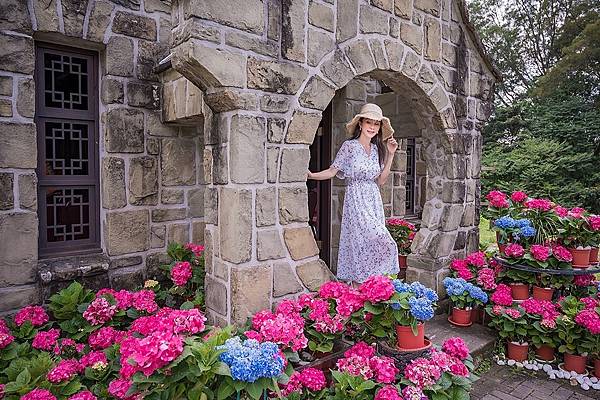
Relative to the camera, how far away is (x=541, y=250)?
138 inches

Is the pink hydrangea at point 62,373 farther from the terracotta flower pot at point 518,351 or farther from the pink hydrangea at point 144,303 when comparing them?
the terracotta flower pot at point 518,351

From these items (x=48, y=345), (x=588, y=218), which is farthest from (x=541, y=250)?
(x=48, y=345)

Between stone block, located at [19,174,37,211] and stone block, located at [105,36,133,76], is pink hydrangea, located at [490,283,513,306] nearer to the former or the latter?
stone block, located at [105,36,133,76]

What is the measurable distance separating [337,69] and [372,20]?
573mm

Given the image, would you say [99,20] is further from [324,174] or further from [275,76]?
[324,174]

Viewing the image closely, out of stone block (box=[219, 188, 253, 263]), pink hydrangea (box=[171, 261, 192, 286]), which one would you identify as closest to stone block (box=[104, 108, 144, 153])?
pink hydrangea (box=[171, 261, 192, 286])

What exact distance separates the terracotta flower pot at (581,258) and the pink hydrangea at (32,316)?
13.5 ft

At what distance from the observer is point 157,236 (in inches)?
142

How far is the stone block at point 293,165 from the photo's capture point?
2727 mm

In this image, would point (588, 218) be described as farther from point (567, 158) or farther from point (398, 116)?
point (567, 158)

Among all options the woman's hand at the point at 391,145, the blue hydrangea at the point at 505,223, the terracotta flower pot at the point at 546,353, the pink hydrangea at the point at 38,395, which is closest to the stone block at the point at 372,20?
the woman's hand at the point at 391,145

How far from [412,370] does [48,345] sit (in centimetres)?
211

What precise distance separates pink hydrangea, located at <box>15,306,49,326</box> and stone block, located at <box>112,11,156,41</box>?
2.13 meters

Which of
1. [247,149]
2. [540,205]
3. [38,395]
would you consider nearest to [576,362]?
[540,205]
